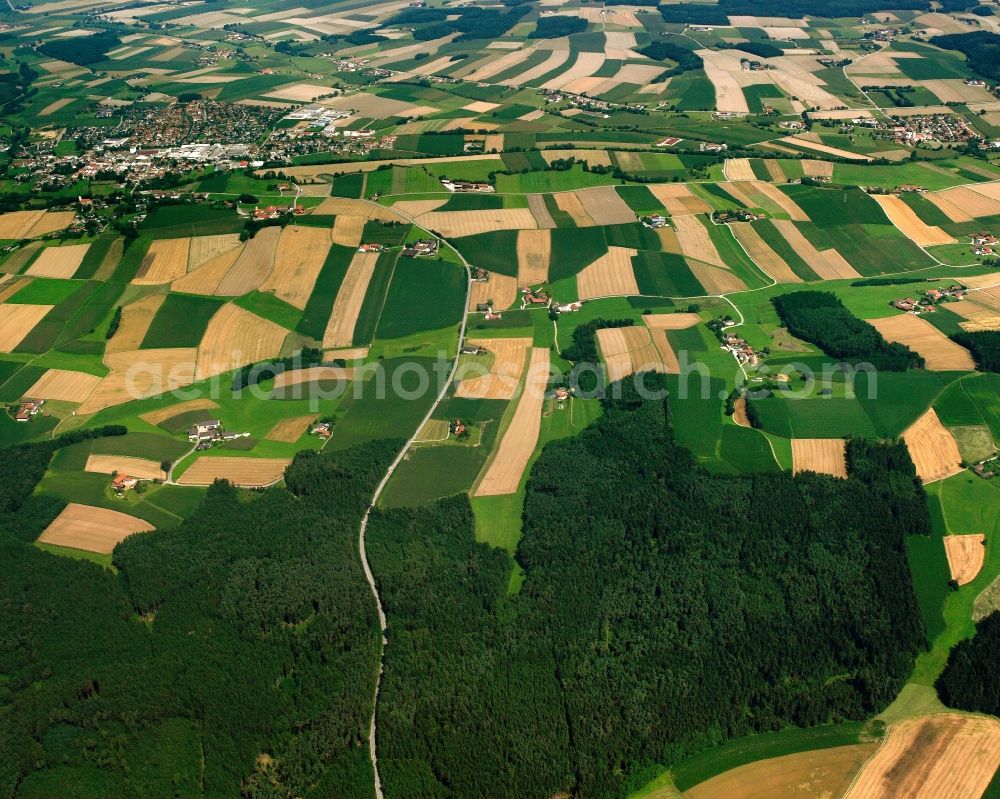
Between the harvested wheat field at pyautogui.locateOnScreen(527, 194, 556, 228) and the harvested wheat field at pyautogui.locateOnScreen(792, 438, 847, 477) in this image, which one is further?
the harvested wheat field at pyautogui.locateOnScreen(527, 194, 556, 228)

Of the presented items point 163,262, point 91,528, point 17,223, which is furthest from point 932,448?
point 17,223

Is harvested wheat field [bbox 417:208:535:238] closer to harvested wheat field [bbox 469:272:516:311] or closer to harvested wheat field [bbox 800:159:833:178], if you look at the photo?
harvested wheat field [bbox 469:272:516:311]

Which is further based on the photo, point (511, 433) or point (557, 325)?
point (557, 325)

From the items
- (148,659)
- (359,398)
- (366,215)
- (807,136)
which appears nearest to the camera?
(148,659)

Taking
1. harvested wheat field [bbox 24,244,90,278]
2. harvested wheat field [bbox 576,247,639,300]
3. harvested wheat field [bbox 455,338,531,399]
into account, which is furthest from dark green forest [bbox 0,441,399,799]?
harvested wheat field [bbox 576,247,639,300]

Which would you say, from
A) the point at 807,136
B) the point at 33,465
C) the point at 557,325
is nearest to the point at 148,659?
the point at 33,465

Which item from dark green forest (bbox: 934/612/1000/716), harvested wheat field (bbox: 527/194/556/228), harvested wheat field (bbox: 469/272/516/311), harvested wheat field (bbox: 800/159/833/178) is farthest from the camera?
harvested wheat field (bbox: 800/159/833/178)

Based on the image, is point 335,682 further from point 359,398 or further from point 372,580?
point 359,398
